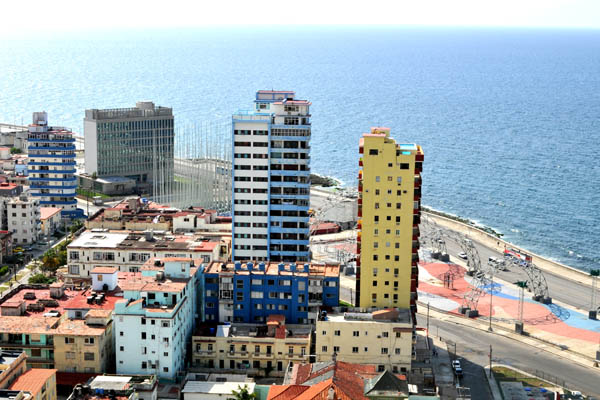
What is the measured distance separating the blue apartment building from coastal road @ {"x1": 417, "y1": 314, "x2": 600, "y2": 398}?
18540 mm

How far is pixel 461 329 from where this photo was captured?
4983 inches

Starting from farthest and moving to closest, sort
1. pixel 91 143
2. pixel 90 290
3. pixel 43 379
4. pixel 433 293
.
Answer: pixel 91 143, pixel 433 293, pixel 90 290, pixel 43 379

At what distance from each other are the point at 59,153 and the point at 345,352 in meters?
87.0

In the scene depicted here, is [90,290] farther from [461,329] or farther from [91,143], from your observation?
[91,143]

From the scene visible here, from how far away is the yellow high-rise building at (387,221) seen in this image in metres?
112

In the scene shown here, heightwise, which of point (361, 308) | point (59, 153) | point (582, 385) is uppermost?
point (59, 153)

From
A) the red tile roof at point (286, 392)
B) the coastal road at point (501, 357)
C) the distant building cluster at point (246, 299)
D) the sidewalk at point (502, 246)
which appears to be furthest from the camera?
the sidewalk at point (502, 246)

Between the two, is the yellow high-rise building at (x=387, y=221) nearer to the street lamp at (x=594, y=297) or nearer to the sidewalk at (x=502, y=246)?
the street lamp at (x=594, y=297)

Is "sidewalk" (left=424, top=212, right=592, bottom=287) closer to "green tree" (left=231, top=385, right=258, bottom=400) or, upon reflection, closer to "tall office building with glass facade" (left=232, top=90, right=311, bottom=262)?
"tall office building with glass facade" (left=232, top=90, right=311, bottom=262)

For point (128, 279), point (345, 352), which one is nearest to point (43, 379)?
point (128, 279)

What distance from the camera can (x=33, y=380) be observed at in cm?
8644

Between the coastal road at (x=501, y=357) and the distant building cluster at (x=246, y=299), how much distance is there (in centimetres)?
721

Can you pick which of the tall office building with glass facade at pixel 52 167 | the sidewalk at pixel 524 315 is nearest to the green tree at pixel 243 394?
the sidewalk at pixel 524 315

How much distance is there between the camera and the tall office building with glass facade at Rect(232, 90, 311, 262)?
12650 cm
